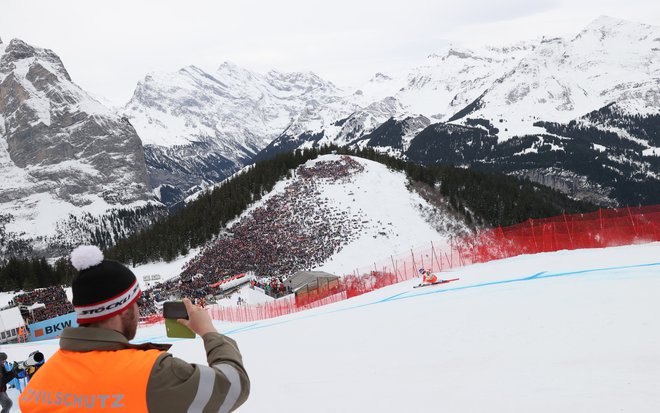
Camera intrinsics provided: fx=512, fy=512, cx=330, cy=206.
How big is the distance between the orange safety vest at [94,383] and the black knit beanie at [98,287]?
0.23 metres

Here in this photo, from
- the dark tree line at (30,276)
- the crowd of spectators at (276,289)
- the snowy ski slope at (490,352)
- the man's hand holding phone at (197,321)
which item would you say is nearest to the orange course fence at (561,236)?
the snowy ski slope at (490,352)

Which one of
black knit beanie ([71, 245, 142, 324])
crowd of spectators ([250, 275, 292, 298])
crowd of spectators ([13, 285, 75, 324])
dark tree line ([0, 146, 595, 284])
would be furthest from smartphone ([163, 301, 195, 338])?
dark tree line ([0, 146, 595, 284])

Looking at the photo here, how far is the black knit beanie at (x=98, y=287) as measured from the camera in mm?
2797

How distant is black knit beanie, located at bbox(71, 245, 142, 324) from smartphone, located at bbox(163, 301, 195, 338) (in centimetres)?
28

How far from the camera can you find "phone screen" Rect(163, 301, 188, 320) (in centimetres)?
319

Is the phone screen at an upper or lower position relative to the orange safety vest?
upper

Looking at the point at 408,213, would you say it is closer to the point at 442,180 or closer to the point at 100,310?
the point at 442,180

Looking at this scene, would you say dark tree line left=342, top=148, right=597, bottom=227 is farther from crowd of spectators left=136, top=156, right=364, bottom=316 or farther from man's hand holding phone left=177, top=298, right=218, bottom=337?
man's hand holding phone left=177, top=298, right=218, bottom=337

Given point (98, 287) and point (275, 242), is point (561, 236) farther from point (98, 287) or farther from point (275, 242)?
point (275, 242)

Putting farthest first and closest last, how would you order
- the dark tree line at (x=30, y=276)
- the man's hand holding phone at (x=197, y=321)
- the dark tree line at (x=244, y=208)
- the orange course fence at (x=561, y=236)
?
the dark tree line at (x=30, y=276) → the dark tree line at (x=244, y=208) → the orange course fence at (x=561, y=236) → the man's hand holding phone at (x=197, y=321)

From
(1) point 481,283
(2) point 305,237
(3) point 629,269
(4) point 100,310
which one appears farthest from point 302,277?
(4) point 100,310

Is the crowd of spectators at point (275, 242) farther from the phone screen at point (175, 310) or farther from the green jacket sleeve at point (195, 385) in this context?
the green jacket sleeve at point (195, 385)

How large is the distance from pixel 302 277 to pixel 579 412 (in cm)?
4240

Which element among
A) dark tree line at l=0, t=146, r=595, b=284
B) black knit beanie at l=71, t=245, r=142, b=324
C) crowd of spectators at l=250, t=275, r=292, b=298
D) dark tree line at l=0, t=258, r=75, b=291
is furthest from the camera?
dark tree line at l=0, t=258, r=75, b=291
